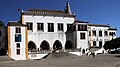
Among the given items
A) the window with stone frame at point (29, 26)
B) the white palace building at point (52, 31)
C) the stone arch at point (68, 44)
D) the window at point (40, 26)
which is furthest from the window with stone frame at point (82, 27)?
the window with stone frame at point (29, 26)

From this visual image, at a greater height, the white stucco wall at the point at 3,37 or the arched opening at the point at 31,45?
the white stucco wall at the point at 3,37

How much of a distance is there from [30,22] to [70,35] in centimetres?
1191

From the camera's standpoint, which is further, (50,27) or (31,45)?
(50,27)

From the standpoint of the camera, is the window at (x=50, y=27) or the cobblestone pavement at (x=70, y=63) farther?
the window at (x=50, y=27)

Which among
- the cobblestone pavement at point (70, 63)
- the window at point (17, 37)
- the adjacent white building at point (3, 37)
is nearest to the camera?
the cobblestone pavement at point (70, 63)

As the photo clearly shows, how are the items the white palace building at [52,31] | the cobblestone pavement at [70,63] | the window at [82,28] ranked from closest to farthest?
the cobblestone pavement at [70,63]
the white palace building at [52,31]
the window at [82,28]

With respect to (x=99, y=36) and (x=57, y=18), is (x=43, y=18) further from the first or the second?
(x=99, y=36)

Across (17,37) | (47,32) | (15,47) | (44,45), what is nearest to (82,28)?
(47,32)

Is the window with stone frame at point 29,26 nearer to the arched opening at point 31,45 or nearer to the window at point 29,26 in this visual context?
the window at point 29,26

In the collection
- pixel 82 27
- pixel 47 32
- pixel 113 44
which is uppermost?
pixel 82 27

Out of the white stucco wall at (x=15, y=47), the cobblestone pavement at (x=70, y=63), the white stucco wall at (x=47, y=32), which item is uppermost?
the white stucco wall at (x=47, y=32)

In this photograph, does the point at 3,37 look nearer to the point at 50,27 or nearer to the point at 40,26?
the point at 40,26

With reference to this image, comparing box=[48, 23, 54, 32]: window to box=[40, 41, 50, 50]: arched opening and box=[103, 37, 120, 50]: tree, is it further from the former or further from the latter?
box=[103, 37, 120, 50]: tree

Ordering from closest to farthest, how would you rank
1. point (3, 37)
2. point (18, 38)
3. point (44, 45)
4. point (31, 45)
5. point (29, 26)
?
Result: point (18, 38)
point (3, 37)
point (29, 26)
point (31, 45)
point (44, 45)
